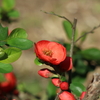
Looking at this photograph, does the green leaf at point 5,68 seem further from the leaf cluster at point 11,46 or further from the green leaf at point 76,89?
the green leaf at point 76,89

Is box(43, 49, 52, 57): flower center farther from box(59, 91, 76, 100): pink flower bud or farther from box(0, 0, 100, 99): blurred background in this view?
box(0, 0, 100, 99): blurred background

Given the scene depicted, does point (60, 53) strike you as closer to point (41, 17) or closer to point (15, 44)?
point (15, 44)

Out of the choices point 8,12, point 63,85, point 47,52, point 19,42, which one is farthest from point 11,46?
point 8,12

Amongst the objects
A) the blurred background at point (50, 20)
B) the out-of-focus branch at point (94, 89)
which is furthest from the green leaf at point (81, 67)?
the blurred background at point (50, 20)

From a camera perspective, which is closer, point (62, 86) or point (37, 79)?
point (62, 86)

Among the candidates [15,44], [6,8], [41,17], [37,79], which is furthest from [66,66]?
[41,17]

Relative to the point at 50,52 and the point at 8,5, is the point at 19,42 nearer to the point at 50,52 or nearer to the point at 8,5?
the point at 50,52
